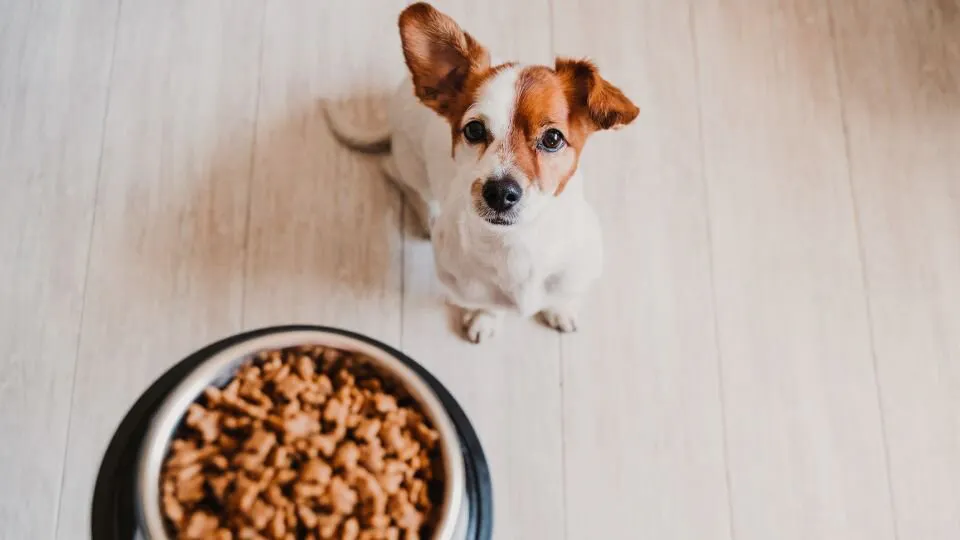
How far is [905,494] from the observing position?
150 cm

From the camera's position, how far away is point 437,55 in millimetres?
1122

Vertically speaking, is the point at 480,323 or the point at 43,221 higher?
the point at 43,221

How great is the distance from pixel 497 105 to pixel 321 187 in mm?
687

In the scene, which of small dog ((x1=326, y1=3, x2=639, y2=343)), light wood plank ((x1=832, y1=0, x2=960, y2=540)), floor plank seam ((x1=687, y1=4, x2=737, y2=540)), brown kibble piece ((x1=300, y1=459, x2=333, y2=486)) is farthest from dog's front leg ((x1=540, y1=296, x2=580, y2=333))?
brown kibble piece ((x1=300, y1=459, x2=333, y2=486))

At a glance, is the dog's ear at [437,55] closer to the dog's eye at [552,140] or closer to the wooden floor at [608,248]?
the dog's eye at [552,140]

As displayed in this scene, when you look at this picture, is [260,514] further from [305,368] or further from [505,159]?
[505,159]

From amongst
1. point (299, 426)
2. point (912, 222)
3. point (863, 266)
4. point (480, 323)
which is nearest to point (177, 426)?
point (299, 426)

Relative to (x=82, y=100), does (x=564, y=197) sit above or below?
below

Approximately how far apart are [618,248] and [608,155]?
8.1 inches

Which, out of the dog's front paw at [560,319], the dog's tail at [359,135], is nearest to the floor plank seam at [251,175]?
the dog's tail at [359,135]

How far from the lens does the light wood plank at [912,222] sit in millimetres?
1520

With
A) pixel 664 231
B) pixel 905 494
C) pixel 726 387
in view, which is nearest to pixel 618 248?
pixel 664 231

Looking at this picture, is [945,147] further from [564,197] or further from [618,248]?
[564,197]

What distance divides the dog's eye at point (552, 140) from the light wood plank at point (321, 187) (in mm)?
589
